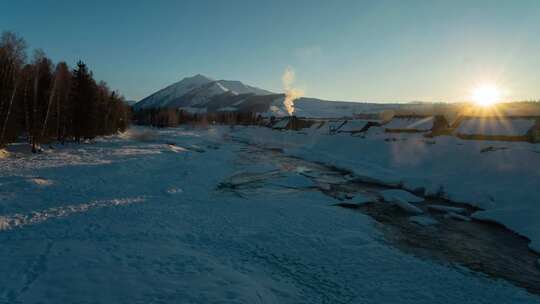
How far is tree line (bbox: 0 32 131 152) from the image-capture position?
81.9 feet

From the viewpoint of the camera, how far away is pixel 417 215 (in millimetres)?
15430

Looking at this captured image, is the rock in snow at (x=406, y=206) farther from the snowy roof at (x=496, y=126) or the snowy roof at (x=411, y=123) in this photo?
the snowy roof at (x=411, y=123)

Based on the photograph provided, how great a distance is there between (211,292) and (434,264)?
7.17 meters

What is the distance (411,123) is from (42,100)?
163ft

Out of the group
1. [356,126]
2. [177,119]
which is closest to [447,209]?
[356,126]

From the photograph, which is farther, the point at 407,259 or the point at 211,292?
the point at 407,259

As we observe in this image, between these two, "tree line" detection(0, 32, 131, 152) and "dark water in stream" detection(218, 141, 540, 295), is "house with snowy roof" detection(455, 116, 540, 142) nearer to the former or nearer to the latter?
"dark water in stream" detection(218, 141, 540, 295)

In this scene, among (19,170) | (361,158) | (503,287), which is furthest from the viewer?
(361,158)

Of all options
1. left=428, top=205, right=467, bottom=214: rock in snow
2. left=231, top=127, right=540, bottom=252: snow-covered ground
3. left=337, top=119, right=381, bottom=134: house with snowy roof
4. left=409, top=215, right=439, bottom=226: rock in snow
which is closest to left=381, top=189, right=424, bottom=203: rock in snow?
left=428, top=205, right=467, bottom=214: rock in snow

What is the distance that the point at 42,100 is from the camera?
3216 cm

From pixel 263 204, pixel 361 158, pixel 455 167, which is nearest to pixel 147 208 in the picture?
pixel 263 204

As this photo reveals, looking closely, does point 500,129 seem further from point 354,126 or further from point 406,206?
point 354,126

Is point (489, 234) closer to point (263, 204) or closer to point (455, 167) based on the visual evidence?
point (263, 204)

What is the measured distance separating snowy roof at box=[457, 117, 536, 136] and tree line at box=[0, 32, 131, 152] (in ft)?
154
